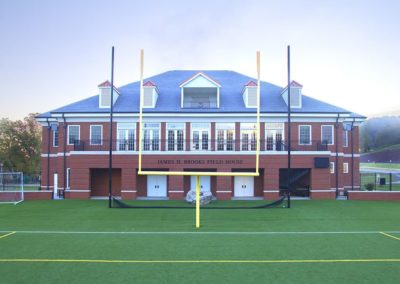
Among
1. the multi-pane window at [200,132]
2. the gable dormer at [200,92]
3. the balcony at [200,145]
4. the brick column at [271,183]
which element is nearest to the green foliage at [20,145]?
the balcony at [200,145]

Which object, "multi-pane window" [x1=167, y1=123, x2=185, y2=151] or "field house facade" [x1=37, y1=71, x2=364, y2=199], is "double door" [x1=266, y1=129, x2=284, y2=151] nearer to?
"field house facade" [x1=37, y1=71, x2=364, y2=199]

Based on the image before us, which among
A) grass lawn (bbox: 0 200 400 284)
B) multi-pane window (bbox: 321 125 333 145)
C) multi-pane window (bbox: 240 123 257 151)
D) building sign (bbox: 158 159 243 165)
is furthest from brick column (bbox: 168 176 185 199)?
multi-pane window (bbox: 321 125 333 145)

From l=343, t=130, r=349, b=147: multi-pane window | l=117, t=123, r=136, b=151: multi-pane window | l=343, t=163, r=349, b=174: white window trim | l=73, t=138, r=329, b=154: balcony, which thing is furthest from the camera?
l=343, t=163, r=349, b=174: white window trim

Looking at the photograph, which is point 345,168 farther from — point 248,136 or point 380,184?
point 248,136

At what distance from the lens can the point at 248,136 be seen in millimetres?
24719

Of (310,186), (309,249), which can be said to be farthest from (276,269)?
(310,186)

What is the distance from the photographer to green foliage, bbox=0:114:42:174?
49250 millimetres

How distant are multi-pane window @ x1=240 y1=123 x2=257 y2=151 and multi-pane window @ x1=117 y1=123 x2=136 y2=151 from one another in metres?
7.50

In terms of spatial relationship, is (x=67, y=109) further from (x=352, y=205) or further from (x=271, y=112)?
(x=352, y=205)

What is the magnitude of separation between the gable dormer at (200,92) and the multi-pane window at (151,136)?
257 centimetres

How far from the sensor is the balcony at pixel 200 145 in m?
24.3

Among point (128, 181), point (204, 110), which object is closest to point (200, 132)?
point (204, 110)

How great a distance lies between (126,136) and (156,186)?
4.07 metres

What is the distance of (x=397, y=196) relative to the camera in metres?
22.6
